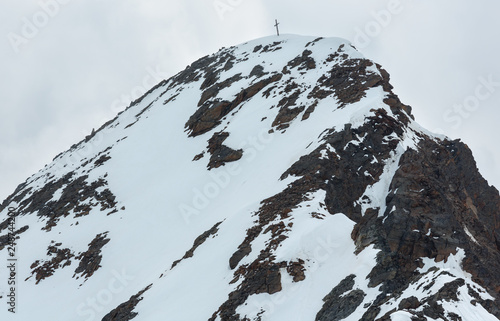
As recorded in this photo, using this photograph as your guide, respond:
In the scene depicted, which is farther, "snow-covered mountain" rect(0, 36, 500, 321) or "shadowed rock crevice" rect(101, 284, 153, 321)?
"shadowed rock crevice" rect(101, 284, 153, 321)

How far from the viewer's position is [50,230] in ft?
142

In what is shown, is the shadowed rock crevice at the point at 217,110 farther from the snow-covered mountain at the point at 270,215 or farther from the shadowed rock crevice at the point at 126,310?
the shadowed rock crevice at the point at 126,310

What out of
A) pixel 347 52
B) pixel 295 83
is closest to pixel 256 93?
pixel 295 83

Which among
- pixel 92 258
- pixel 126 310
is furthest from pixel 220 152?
pixel 126 310

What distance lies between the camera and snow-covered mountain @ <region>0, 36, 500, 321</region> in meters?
19.4

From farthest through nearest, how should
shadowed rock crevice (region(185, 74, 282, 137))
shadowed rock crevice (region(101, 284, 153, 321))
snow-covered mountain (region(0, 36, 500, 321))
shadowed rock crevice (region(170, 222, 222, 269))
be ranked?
shadowed rock crevice (region(185, 74, 282, 137)) → shadowed rock crevice (region(170, 222, 222, 269)) → shadowed rock crevice (region(101, 284, 153, 321)) → snow-covered mountain (region(0, 36, 500, 321))

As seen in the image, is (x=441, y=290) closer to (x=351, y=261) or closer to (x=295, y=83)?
(x=351, y=261)

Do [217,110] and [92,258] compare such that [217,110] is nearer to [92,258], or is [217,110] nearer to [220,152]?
[220,152]

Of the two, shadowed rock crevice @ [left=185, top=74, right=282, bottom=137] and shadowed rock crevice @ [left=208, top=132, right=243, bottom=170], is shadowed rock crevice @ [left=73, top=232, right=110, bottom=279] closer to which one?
shadowed rock crevice @ [left=208, top=132, right=243, bottom=170]

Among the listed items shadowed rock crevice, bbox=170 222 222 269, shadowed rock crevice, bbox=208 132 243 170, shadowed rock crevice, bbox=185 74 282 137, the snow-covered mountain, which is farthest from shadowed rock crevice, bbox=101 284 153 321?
shadowed rock crevice, bbox=185 74 282 137

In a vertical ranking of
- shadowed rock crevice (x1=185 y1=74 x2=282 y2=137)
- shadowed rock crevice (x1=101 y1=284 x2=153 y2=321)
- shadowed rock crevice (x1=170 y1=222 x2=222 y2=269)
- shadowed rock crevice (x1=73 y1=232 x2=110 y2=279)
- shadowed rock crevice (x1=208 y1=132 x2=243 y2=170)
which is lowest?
shadowed rock crevice (x1=101 y1=284 x2=153 y2=321)

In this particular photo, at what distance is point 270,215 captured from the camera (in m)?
25.5

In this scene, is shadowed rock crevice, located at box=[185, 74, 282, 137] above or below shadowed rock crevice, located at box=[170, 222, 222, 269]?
above

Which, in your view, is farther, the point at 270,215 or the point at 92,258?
the point at 92,258
